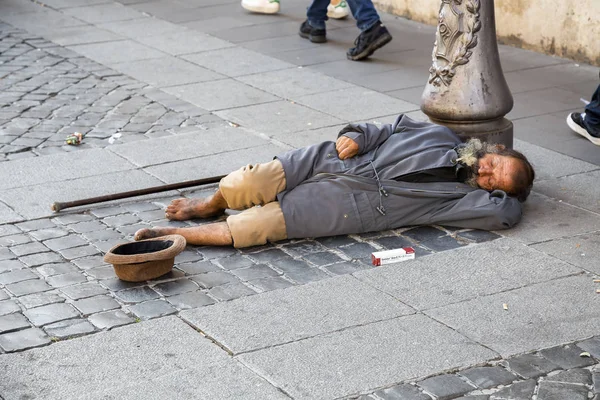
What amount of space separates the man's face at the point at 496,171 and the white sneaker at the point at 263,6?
20.0ft

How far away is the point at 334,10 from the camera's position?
1030 cm

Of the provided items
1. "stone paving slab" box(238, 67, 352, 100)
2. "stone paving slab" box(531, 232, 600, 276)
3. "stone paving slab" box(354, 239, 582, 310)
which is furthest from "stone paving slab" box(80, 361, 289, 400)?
"stone paving slab" box(238, 67, 352, 100)

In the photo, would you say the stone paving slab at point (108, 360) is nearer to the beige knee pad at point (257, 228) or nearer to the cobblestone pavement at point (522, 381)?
the cobblestone pavement at point (522, 381)

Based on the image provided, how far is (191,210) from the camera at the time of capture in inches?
206

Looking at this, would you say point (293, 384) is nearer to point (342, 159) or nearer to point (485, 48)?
point (342, 159)

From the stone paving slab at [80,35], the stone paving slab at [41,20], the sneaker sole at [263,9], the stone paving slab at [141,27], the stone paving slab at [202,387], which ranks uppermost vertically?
the stone paving slab at [202,387]

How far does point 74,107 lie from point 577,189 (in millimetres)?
3903

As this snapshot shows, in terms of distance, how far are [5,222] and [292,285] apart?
175cm

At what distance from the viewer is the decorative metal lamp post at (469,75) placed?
5559 mm

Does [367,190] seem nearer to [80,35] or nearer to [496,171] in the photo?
[496,171]

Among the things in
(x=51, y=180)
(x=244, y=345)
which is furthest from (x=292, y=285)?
(x=51, y=180)

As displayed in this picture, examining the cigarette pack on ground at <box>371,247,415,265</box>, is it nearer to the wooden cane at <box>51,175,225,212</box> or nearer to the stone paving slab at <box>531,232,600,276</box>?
the stone paving slab at <box>531,232,600,276</box>

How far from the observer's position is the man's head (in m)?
4.99

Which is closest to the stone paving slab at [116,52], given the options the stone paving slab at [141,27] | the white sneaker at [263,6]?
the stone paving slab at [141,27]
